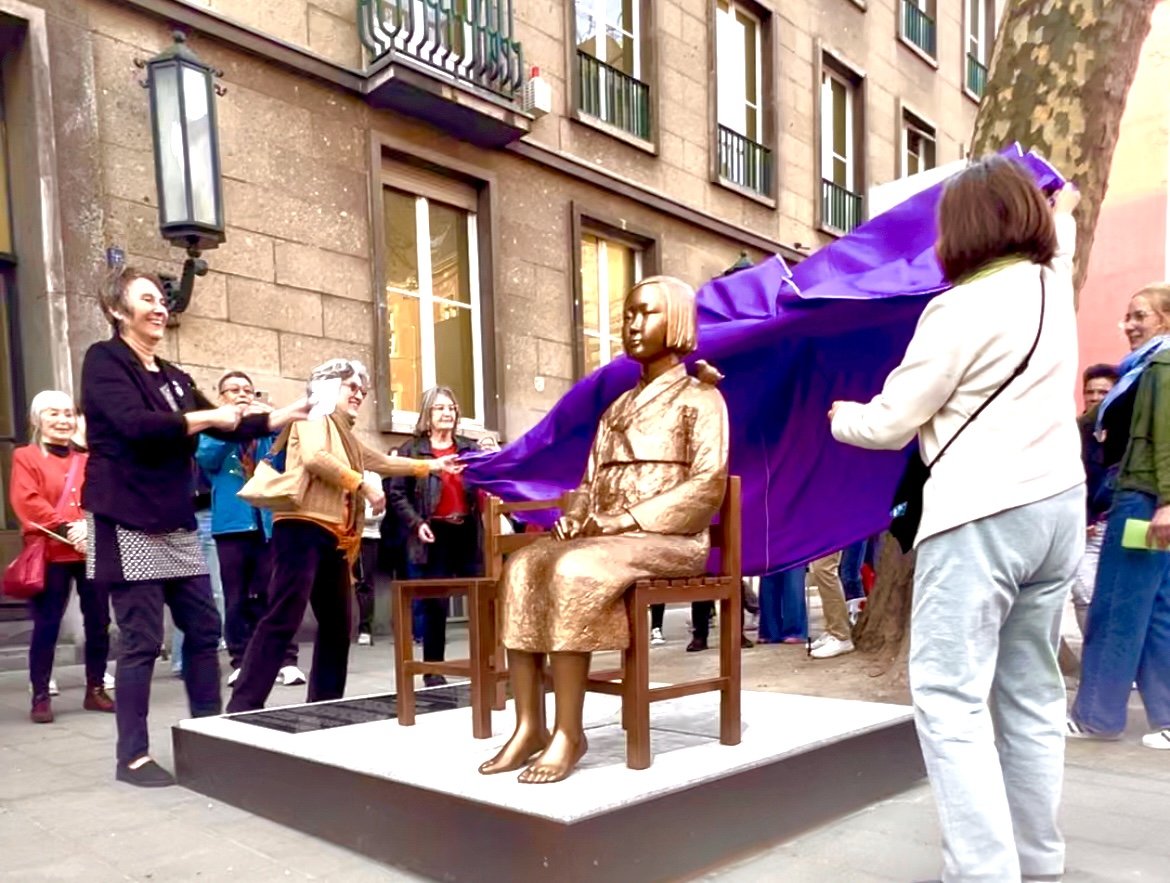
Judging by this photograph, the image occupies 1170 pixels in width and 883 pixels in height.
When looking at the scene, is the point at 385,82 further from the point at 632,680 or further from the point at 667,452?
the point at 632,680

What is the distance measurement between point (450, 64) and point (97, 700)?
580 cm

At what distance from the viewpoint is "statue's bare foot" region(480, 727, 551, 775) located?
9.09ft

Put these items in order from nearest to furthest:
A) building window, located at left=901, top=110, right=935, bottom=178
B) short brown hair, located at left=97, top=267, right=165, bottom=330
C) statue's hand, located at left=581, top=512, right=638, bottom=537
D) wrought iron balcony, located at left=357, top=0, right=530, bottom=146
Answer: statue's hand, located at left=581, top=512, right=638, bottom=537 < short brown hair, located at left=97, top=267, right=165, bottom=330 < wrought iron balcony, located at left=357, top=0, right=530, bottom=146 < building window, located at left=901, top=110, right=935, bottom=178

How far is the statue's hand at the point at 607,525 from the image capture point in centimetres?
292

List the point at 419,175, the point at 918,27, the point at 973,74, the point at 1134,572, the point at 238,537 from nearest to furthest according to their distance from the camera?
the point at 1134,572, the point at 238,537, the point at 419,175, the point at 918,27, the point at 973,74

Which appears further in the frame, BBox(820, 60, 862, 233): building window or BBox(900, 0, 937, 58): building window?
BBox(900, 0, 937, 58): building window

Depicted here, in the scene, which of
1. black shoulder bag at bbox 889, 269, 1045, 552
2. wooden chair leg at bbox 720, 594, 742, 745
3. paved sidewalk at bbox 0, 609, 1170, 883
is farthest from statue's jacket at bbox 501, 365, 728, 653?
paved sidewalk at bbox 0, 609, 1170, 883

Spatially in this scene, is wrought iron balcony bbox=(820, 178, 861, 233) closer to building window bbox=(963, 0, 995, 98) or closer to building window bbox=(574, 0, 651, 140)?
building window bbox=(574, 0, 651, 140)

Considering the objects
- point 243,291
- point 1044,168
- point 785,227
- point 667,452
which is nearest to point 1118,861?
point 667,452

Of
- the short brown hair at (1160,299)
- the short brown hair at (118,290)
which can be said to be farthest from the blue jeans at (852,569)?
the short brown hair at (118,290)

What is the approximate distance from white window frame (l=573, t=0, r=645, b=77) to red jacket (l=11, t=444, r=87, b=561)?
21.8 ft

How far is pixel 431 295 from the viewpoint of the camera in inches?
Answer: 348

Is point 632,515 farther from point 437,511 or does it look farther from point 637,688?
point 437,511

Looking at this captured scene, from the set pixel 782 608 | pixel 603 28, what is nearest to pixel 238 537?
pixel 782 608
